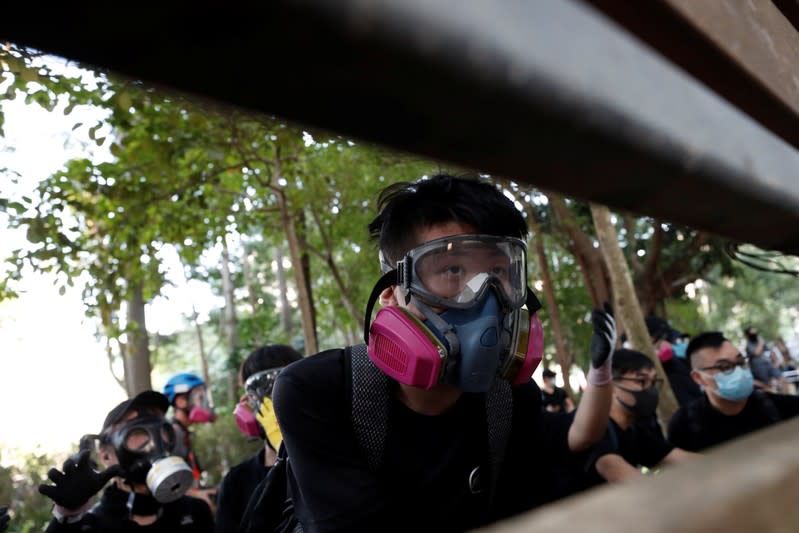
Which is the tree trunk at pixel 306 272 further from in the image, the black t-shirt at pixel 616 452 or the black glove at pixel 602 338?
the black glove at pixel 602 338

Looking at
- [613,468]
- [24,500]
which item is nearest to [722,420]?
[613,468]

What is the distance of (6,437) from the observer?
67.7 feet

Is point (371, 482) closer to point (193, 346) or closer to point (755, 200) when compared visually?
point (755, 200)

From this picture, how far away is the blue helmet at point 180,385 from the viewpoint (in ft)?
22.6

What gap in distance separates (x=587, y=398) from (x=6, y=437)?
2199cm

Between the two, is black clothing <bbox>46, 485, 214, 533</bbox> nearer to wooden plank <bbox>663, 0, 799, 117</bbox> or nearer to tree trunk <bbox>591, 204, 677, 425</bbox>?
wooden plank <bbox>663, 0, 799, 117</bbox>

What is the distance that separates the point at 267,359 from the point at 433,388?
8.09ft

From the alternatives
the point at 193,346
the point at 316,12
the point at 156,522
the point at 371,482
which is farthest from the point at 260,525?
the point at 193,346

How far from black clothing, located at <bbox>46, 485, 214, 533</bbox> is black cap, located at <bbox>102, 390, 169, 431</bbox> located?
1.37 feet

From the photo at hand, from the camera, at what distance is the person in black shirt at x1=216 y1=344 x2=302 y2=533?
3.92 metres

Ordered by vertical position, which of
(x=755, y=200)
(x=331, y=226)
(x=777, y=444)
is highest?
(x=331, y=226)

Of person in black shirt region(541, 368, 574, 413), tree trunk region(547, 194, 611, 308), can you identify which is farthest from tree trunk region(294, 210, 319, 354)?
tree trunk region(547, 194, 611, 308)

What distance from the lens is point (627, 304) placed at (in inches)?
281

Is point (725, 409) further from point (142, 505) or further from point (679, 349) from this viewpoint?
point (142, 505)
